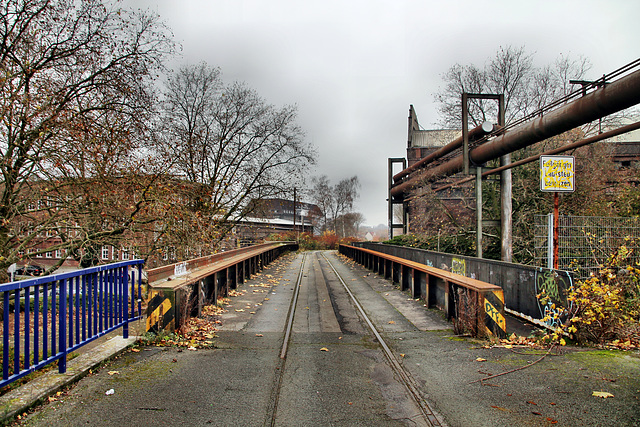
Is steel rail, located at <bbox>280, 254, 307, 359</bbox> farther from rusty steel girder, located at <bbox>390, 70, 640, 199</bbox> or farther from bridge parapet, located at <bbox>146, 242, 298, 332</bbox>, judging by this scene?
rusty steel girder, located at <bbox>390, 70, 640, 199</bbox>

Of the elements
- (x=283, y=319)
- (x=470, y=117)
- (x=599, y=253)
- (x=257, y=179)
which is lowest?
(x=283, y=319)

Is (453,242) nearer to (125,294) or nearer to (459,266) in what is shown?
(459,266)

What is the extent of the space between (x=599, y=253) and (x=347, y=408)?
8012 mm

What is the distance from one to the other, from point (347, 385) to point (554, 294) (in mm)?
4044

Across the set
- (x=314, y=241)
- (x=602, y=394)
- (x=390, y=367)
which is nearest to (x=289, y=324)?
(x=390, y=367)

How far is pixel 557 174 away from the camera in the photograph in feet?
23.7

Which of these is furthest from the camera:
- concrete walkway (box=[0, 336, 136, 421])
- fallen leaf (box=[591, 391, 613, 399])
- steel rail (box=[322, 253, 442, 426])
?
fallen leaf (box=[591, 391, 613, 399])

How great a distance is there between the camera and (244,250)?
61.8 feet

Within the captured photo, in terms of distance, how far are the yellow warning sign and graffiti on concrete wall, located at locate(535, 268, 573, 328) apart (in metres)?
1.69

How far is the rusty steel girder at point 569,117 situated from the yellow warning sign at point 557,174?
2.87 m

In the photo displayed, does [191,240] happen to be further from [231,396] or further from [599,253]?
[599,253]

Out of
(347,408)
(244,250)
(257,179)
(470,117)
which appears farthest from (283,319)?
(470,117)

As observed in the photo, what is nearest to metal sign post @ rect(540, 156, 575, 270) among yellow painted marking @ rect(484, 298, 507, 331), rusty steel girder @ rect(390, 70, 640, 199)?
yellow painted marking @ rect(484, 298, 507, 331)

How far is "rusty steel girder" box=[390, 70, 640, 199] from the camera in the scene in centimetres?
848
